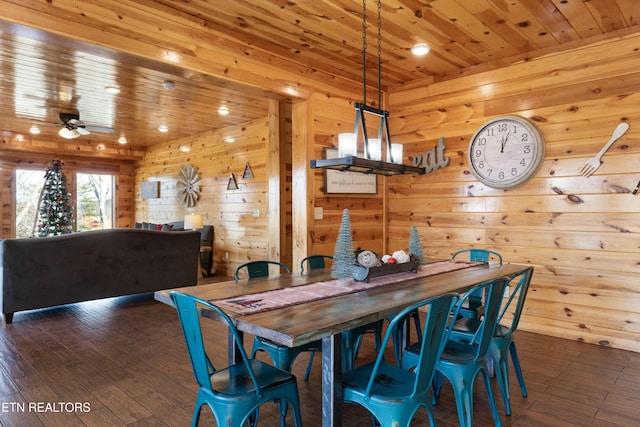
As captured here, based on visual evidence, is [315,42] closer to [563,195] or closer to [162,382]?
[563,195]

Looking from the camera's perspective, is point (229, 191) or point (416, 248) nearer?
point (416, 248)

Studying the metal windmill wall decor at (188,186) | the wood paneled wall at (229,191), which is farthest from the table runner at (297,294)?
the metal windmill wall decor at (188,186)

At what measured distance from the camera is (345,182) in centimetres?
439

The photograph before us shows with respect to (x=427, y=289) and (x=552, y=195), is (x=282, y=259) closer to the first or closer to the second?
(x=427, y=289)

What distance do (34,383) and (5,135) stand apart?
6936mm

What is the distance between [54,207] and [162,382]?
6.33m

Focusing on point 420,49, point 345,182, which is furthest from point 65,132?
point 420,49

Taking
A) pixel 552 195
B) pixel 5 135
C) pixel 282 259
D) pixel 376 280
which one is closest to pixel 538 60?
pixel 552 195

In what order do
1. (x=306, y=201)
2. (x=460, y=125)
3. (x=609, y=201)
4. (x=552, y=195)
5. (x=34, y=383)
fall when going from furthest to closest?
(x=460, y=125)
(x=306, y=201)
(x=552, y=195)
(x=609, y=201)
(x=34, y=383)

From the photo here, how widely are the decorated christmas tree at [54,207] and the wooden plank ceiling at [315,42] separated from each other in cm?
244

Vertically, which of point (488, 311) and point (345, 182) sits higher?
point (345, 182)

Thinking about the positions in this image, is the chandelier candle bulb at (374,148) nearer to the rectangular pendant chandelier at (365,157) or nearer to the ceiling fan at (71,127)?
the rectangular pendant chandelier at (365,157)

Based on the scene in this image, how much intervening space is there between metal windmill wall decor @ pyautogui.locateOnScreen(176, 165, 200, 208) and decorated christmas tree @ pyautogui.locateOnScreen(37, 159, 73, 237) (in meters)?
2.11

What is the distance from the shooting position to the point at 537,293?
381cm
